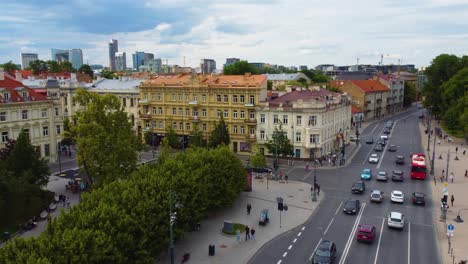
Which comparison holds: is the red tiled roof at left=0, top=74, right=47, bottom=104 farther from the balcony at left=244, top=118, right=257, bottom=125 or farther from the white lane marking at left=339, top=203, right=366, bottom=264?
the white lane marking at left=339, top=203, right=366, bottom=264

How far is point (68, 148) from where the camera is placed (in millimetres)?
79375

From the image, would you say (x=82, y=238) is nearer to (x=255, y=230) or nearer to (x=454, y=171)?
(x=255, y=230)

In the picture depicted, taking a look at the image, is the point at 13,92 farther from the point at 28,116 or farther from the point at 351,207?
the point at 351,207

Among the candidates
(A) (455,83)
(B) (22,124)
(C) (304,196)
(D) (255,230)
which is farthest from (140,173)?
(A) (455,83)

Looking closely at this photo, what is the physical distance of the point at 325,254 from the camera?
30641 millimetres

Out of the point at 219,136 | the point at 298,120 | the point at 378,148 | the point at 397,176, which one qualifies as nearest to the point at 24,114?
the point at 219,136

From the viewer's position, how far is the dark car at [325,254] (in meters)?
30.2

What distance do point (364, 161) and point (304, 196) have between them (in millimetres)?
25316

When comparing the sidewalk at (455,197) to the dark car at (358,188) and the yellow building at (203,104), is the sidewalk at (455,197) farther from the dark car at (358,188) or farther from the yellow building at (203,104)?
the yellow building at (203,104)

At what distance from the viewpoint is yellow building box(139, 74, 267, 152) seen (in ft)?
246

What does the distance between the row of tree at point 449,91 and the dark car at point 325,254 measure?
6352 centimetres

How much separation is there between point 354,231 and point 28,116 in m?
52.8

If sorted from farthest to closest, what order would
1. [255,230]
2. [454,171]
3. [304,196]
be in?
1. [454,171]
2. [304,196]
3. [255,230]

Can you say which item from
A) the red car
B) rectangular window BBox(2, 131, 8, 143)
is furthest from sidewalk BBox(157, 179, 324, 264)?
rectangular window BBox(2, 131, 8, 143)
